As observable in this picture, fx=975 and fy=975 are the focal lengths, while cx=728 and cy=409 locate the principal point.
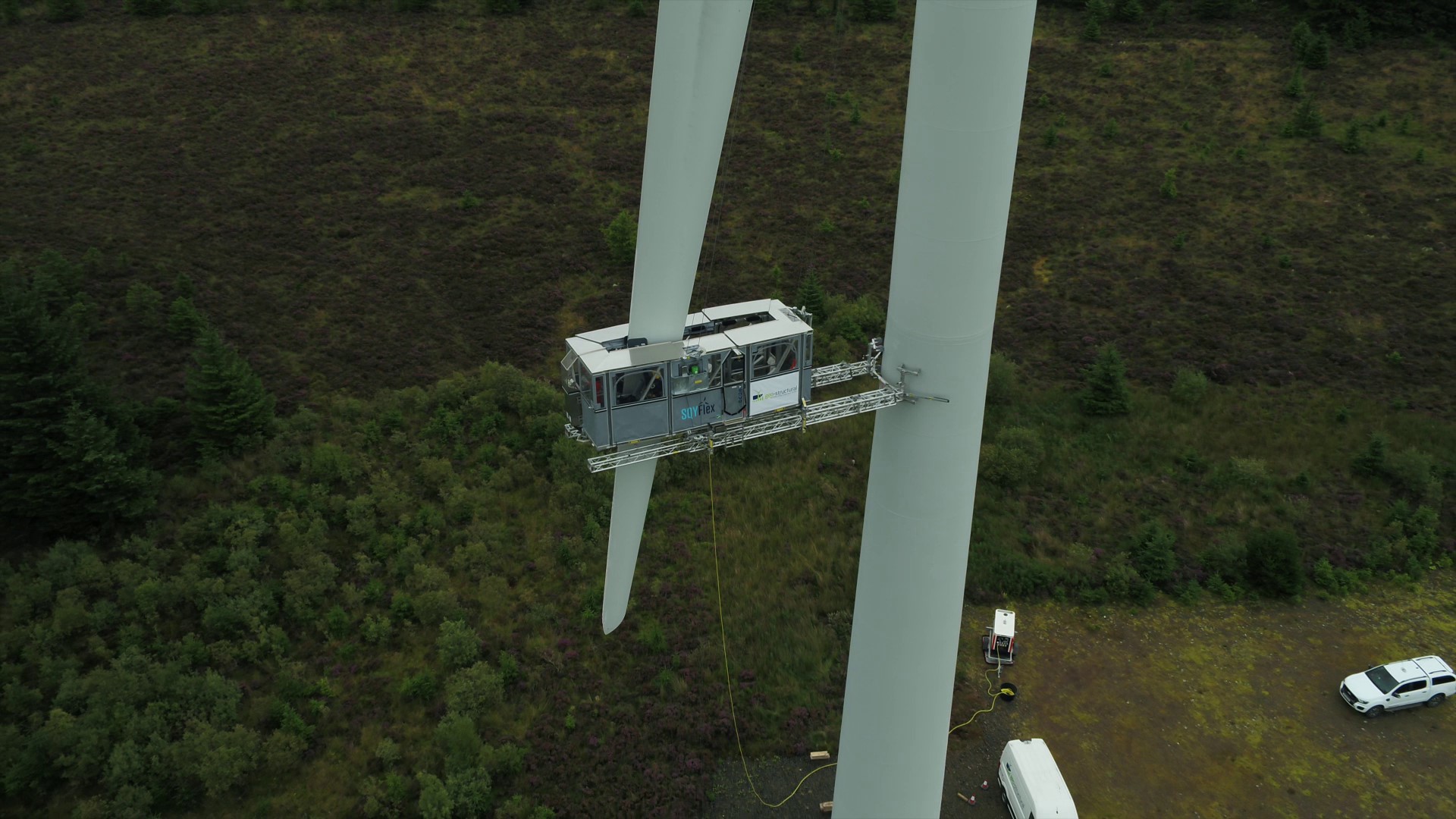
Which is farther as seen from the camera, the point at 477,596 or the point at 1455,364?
the point at 1455,364

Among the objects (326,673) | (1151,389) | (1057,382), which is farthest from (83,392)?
(1151,389)

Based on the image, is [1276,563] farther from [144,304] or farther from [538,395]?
[144,304]

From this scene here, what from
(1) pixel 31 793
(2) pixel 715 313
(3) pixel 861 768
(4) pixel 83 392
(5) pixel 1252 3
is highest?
(5) pixel 1252 3

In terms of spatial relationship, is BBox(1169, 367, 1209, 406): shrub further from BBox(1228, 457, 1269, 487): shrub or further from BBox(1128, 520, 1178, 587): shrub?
BBox(1128, 520, 1178, 587): shrub

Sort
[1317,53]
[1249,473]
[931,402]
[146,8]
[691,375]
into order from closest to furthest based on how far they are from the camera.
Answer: [931,402] < [691,375] < [1249,473] < [1317,53] < [146,8]

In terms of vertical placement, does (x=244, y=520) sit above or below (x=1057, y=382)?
below

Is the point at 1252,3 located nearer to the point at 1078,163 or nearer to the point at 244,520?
the point at 1078,163

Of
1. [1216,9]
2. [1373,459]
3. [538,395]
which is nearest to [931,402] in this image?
[538,395]
